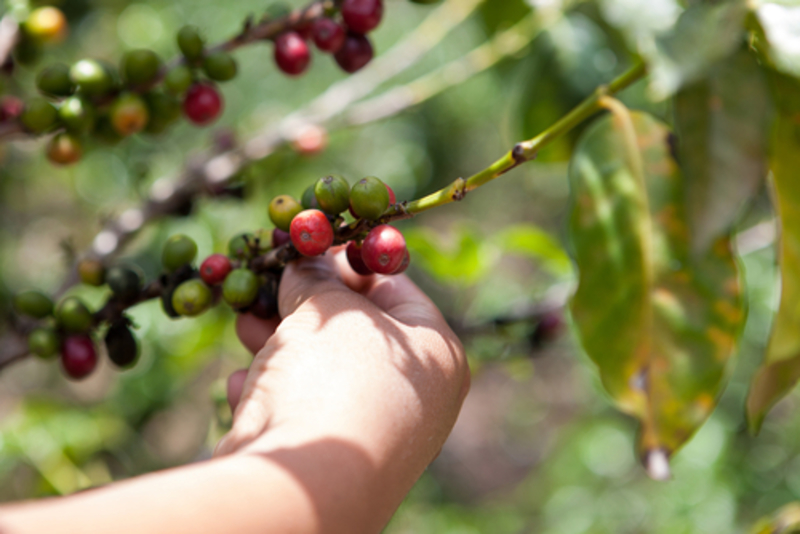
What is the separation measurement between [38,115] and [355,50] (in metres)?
0.72

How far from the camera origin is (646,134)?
3.72ft

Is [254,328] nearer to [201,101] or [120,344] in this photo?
[120,344]

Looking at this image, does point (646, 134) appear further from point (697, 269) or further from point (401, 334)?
point (401, 334)

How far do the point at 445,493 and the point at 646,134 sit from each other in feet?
12.8

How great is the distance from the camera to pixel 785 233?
95 centimetres

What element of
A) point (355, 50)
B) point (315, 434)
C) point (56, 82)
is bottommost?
point (315, 434)

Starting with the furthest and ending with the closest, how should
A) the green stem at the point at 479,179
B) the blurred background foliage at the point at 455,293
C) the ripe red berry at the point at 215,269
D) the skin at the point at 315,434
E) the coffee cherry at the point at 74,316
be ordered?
1. the blurred background foliage at the point at 455,293
2. the coffee cherry at the point at 74,316
3. the ripe red berry at the point at 215,269
4. the green stem at the point at 479,179
5. the skin at the point at 315,434

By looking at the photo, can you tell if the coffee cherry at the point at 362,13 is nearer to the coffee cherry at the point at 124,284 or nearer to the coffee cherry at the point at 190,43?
the coffee cherry at the point at 190,43

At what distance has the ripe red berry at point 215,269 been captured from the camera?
1102 mm

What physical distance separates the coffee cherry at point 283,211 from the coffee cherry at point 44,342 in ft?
2.00

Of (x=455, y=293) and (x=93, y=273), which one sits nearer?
(x=93, y=273)

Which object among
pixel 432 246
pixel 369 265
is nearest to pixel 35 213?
pixel 432 246

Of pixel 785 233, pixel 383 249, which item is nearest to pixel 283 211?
pixel 383 249

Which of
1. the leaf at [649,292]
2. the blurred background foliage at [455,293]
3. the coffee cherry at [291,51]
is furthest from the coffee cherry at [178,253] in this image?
the leaf at [649,292]
